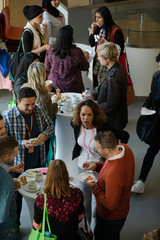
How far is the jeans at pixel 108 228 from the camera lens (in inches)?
110

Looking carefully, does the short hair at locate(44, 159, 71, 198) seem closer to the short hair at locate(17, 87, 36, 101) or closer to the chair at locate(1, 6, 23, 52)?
the short hair at locate(17, 87, 36, 101)

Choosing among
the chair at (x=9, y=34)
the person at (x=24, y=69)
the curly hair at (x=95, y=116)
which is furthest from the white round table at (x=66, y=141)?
the chair at (x=9, y=34)

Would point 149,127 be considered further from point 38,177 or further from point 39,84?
point 38,177

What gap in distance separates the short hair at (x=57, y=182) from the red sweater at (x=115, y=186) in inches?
15.1

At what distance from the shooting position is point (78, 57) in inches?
178

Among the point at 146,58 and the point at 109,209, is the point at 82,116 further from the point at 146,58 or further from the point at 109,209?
the point at 146,58

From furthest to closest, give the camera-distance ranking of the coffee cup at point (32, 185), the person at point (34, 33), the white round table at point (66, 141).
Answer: the person at point (34, 33) < the white round table at point (66, 141) < the coffee cup at point (32, 185)

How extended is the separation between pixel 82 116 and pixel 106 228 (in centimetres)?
107

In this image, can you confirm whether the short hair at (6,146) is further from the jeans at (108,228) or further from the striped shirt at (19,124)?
the jeans at (108,228)

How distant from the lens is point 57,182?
235 centimetres

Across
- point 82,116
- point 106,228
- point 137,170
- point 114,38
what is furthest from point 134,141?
point 106,228

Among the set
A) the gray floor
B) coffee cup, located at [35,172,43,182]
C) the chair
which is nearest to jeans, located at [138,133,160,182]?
the gray floor

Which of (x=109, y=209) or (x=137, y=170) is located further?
(x=137, y=170)

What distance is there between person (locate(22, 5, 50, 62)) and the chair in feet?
4.74
